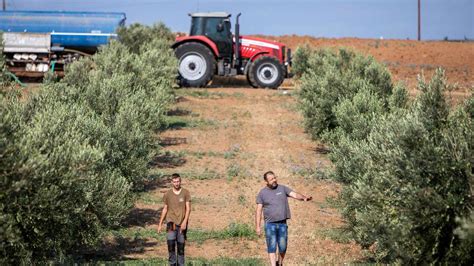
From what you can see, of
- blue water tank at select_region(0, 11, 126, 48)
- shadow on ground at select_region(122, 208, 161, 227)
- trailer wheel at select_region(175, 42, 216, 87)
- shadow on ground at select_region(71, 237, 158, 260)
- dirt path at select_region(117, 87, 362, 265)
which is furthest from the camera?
blue water tank at select_region(0, 11, 126, 48)

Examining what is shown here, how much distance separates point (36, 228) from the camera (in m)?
12.1

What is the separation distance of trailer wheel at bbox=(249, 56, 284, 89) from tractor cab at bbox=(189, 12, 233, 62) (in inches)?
55.8

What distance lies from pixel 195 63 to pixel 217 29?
6.52 ft

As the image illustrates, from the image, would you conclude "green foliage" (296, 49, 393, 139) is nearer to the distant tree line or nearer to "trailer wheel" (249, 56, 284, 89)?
"trailer wheel" (249, 56, 284, 89)

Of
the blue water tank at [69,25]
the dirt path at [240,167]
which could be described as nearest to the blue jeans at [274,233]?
the dirt path at [240,167]

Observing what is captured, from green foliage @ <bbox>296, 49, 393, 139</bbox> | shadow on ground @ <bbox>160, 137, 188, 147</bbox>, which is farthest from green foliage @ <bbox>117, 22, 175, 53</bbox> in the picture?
green foliage @ <bbox>296, 49, 393, 139</bbox>

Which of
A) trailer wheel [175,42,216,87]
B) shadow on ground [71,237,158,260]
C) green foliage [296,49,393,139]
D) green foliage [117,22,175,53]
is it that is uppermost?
green foliage [117,22,175,53]

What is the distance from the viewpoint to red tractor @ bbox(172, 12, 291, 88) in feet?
131

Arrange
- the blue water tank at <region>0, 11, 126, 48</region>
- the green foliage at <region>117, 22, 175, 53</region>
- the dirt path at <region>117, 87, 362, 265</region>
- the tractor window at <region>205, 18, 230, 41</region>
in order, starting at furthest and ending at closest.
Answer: the blue water tank at <region>0, 11, 126, 48</region>, the green foliage at <region>117, 22, 175, 53</region>, the tractor window at <region>205, 18, 230, 41</region>, the dirt path at <region>117, 87, 362, 265</region>

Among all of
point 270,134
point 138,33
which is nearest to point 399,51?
point 138,33

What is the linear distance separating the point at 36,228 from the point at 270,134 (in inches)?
866

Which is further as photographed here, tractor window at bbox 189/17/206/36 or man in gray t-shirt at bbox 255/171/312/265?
tractor window at bbox 189/17/206/36

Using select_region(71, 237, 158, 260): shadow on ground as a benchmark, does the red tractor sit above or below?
above

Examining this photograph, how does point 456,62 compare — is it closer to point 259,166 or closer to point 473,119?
point 259,166
